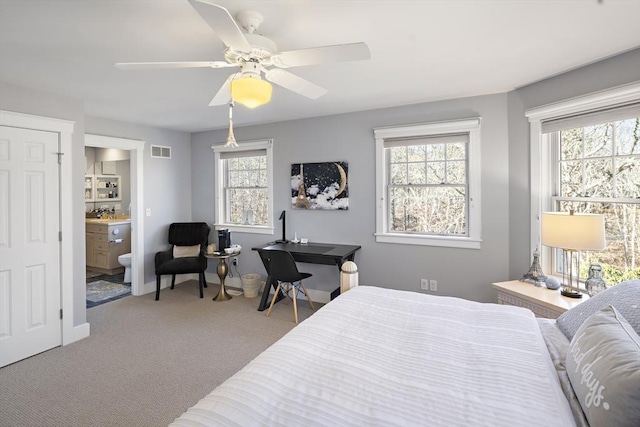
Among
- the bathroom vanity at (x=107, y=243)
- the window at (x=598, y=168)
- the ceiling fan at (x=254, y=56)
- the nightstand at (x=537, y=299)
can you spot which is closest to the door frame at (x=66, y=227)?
the ceiling fan at (x=254, y=56)

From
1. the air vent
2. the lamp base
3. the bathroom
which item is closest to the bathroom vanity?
the bathroom

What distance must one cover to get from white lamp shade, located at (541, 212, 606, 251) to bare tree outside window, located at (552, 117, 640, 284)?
0.46 metres

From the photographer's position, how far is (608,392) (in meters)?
0.92

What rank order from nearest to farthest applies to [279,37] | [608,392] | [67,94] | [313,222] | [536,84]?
1. [608,392]
2. [279,37]
3. [536,84]
4. [67,94]
5. [313,222]

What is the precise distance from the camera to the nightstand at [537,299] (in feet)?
Answer: 7.68

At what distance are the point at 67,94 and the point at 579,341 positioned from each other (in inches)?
169

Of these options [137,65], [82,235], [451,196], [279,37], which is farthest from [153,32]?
[451,196]

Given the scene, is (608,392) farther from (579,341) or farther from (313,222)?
(313,222)

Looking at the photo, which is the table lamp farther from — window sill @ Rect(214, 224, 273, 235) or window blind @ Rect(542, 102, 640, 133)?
window sill @ Rect(214, 224, 273, 235)

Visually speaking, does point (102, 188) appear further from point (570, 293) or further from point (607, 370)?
point (607, 370)

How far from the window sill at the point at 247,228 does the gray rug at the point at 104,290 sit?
1.70 m

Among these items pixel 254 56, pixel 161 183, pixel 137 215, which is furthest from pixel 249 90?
pixel 161 183

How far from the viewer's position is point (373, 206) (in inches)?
154

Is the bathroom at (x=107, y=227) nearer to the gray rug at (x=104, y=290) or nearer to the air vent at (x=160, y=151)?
the gray rug at (x=104, y=290)
